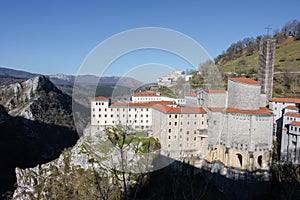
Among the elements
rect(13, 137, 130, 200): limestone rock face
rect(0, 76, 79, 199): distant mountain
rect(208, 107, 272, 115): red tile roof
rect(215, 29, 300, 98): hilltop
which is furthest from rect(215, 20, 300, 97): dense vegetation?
rect(0, 76, 79, 199): distant mountain

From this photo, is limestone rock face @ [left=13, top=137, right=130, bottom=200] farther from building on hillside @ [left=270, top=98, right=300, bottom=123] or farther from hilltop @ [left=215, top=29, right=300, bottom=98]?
hilltop @ [left=215, top=29, right=300, bottom=98]

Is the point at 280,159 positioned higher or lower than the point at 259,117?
lower

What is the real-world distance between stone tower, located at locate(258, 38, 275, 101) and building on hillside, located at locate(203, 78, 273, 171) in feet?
35.9

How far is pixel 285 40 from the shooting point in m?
62.2

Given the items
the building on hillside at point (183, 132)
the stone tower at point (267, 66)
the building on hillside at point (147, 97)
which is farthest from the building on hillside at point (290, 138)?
the building on hillside at point (147, 97)

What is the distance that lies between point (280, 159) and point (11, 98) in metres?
74.8

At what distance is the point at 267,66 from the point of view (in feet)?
99.8

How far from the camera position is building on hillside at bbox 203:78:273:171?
1936 cm

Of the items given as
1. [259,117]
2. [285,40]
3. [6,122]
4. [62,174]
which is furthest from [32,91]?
[285,40]

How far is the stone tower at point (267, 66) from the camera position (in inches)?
1167

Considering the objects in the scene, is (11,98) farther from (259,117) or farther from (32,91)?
(259,117)

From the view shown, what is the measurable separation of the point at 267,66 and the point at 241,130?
15725 millimetres

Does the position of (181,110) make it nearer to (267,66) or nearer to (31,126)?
(267,66)

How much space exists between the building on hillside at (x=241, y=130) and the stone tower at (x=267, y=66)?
35.9 ft
